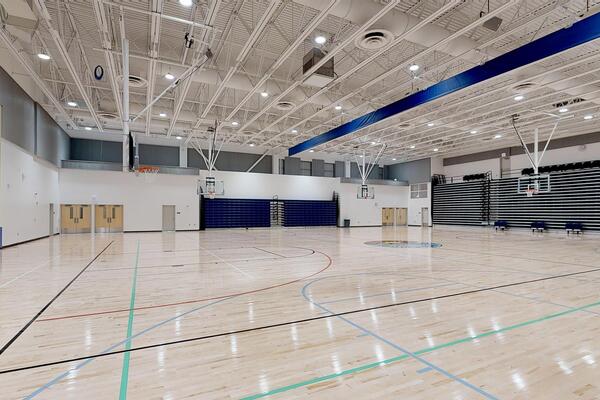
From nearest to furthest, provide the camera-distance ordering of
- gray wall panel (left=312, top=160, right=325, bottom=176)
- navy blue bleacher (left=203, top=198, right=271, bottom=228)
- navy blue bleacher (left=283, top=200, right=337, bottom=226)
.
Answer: navy blue bleacher (left=203, top=198, right=271, bottom=228) < navy blue bleacher (left=283, top=200, right=337, bottom=226) < gray wall panel (left=312, top=160, right=325, bottom=176)

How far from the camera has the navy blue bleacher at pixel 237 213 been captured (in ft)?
83.4

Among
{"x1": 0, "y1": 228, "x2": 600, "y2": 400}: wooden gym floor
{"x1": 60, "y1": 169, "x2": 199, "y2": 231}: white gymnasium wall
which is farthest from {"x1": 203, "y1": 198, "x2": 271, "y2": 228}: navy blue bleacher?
{"x1": 0, "y1": 228, "x2": 600, "y2": 400}: wooden gym floor

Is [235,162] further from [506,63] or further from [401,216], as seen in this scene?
[506,63]

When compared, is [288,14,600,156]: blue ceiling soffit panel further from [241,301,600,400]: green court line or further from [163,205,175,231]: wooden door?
[163,205,175,231]: wooden door

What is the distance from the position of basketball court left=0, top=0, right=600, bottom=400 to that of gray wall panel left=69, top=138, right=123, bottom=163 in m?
0.10

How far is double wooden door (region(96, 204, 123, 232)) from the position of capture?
21625 millimetres

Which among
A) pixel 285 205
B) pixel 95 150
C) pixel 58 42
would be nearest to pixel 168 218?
pixel 95 150

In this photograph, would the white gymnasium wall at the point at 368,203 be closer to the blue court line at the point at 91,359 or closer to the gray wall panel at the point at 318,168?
the gray wall panel at the point at 318,168

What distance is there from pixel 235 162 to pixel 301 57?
16262 millimetres

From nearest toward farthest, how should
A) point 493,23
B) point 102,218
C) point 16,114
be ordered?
1. point 493,23
2. point 16,114
3. point 102,218

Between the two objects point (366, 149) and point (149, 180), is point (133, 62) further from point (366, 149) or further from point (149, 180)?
point (366, 149)

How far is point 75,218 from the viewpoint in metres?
21.0

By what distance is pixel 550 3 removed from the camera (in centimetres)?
877

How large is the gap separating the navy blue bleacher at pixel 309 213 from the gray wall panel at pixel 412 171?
8662 mm
